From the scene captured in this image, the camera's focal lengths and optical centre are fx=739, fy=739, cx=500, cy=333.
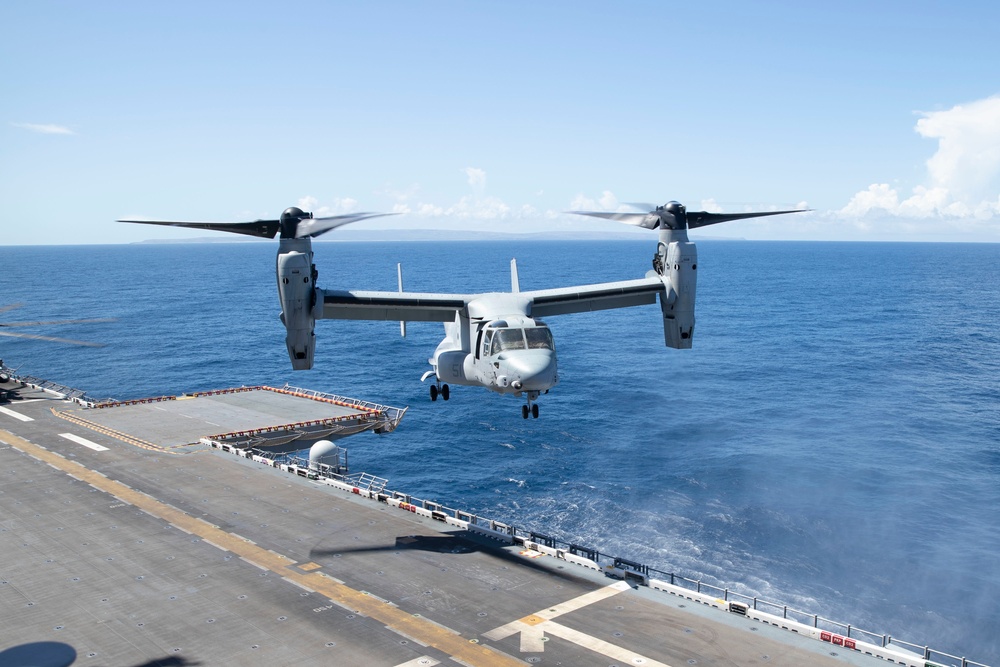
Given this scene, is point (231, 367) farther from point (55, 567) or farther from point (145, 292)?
point (145, 292)

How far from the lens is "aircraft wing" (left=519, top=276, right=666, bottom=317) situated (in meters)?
34.4

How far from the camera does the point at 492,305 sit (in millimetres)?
32500

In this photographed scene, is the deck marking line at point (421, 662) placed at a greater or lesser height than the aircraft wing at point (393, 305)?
lesser

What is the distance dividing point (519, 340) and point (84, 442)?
43099 mm

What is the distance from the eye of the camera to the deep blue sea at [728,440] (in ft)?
152

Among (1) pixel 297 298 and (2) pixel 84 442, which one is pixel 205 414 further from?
(1) pixel 297 298

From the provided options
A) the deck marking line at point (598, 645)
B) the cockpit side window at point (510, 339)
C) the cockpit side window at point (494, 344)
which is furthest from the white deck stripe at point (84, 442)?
the deck marking line at point (598, 645)

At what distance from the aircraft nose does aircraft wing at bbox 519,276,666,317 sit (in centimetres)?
495

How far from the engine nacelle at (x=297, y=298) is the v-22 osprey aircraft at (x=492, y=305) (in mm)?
40

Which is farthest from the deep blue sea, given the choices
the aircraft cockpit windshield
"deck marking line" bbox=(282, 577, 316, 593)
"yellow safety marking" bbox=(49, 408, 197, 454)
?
the aircraft cockpit windshield

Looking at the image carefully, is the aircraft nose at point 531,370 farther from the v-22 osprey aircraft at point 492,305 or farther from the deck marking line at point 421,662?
the deck marking line at point 421,662

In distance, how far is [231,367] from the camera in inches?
3824

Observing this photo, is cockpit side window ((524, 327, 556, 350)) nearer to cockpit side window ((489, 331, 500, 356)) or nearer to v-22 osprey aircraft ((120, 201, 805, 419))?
v-22 osprey aircraft ((120, 201, 805, 419))

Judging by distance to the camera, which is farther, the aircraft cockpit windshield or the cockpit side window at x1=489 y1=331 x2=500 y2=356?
the cockpit side window at x1=489 y1=331 x2=500 y2=356
